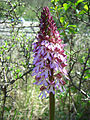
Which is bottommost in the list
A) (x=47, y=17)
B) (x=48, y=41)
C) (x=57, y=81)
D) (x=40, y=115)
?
(x=40, y=115)

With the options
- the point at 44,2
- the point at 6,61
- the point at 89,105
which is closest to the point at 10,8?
the point at 6,61

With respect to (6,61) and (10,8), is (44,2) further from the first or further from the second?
(10,8)

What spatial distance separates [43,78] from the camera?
133cm

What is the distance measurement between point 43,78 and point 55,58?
0.20 metres

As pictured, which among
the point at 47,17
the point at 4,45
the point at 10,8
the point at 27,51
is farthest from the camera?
the point at 27,51

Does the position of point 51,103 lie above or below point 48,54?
below

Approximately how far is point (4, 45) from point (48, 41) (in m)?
1.17

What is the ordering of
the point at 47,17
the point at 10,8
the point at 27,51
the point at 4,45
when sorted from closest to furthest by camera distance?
the point at 47,17
the point at 4,45
the point at 10,8
the point at 27,51

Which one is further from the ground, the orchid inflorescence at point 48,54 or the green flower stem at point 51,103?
the orchid inflorescence at point 48,54

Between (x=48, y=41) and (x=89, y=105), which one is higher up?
(x=48, y=41)

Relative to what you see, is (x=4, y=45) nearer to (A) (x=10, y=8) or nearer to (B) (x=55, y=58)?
(A) (x=10, y=8)

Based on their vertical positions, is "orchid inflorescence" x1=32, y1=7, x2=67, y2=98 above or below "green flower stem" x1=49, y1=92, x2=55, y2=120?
above

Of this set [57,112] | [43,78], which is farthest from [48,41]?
[57,112]

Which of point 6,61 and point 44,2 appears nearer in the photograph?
point 44,2
